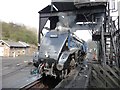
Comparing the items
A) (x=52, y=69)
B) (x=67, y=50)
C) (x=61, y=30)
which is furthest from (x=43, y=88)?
(x=61, y=30)

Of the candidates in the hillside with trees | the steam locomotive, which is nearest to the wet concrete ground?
the steam locomotive

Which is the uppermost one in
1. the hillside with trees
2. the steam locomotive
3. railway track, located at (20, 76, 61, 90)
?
the hillside with trees

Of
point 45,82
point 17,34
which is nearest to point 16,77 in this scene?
point 45,82

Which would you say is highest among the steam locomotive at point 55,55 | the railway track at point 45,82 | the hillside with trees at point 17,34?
the hillside with trees at point 17,34

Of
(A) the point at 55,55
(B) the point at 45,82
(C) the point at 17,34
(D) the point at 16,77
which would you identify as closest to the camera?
(A) the point at 55,55

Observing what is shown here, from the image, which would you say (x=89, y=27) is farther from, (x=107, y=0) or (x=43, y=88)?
(x=43, y=88)

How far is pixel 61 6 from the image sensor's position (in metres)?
13.7

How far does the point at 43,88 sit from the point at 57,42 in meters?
2.47

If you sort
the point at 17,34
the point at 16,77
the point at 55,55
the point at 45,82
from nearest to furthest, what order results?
the point at 55,55, the point at 45,82, the point at 16,77, the point at 17,34

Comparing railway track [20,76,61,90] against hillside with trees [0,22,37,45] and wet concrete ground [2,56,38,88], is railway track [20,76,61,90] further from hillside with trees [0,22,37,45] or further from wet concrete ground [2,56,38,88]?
hillside with trees [0,22,37,45]

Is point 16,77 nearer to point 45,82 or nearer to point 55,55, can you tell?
point 45,82

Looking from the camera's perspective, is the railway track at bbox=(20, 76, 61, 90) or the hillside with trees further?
the hillside with trees

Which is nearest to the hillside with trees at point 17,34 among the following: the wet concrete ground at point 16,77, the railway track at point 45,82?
the wet concrete ground at point 16,77

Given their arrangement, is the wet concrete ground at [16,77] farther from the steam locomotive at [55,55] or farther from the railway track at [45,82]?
the steam locomotive at [55,55]
